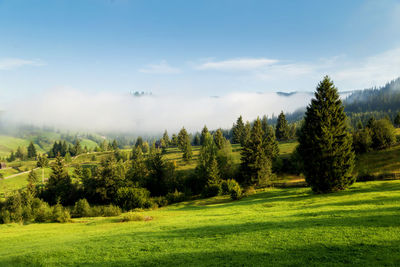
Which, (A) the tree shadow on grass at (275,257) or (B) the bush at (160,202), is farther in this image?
(B) the bush at (160,202)

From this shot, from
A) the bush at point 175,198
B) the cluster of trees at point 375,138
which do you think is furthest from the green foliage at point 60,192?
the cluster of trees at point 375,138

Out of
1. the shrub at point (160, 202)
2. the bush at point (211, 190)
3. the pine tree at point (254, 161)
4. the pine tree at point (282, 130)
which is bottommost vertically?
the shrub at point (160, 202)

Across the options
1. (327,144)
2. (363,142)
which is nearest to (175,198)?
(327,144)

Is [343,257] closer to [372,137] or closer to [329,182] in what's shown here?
[329,182]

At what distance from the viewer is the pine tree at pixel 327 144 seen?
32.4 m

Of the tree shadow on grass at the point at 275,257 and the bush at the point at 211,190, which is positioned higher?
the tree shadow on grass at the point at 275,257

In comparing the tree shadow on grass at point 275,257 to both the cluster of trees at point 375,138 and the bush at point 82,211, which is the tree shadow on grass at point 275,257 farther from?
the cluster of trees at point 375,138

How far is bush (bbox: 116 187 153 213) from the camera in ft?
182

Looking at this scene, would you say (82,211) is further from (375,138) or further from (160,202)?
(375,138)

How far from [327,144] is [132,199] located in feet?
151

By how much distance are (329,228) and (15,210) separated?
198ft

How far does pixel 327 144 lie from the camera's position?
108 feet

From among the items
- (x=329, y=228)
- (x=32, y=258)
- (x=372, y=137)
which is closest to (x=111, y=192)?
(x=32, y=258)

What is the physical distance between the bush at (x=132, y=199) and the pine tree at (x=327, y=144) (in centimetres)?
3843
